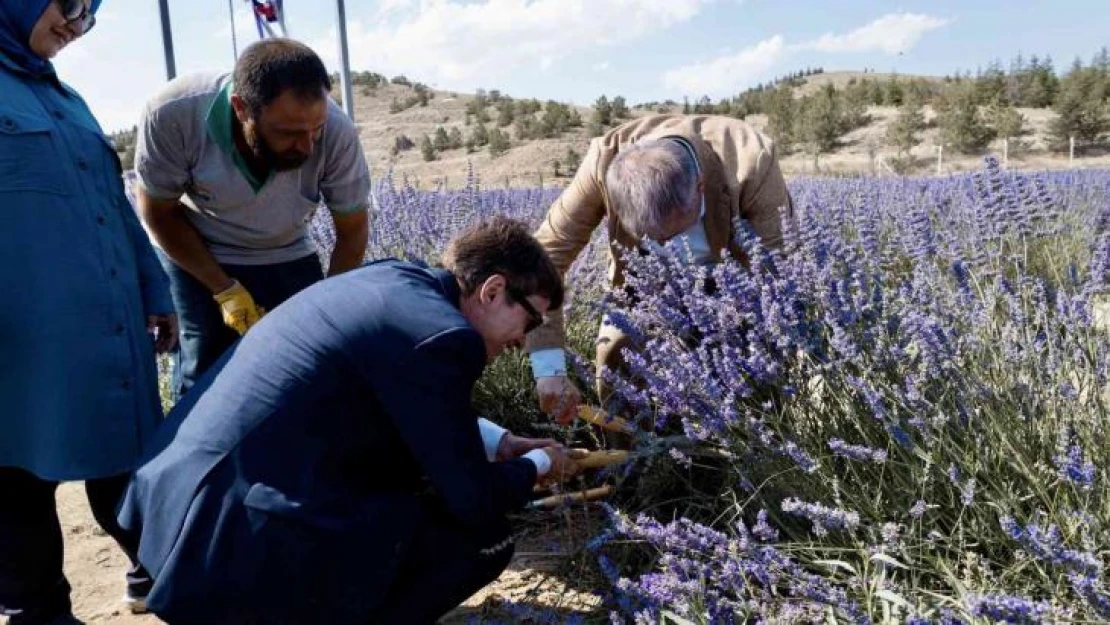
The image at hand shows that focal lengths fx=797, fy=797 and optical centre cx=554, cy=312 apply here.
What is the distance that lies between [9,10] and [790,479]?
2104 millimetres

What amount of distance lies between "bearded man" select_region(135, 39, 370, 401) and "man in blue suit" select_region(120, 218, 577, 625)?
68 centimetres

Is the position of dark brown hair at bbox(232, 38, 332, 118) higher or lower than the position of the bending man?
higher

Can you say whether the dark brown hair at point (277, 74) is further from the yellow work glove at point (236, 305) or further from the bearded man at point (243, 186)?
the yellow work glove at point (236, 305)

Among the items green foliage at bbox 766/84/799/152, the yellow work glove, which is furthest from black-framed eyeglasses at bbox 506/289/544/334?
green foliage at bbox 766/84/799/152

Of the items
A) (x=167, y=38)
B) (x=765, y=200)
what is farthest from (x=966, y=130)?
(x=765, y=200)

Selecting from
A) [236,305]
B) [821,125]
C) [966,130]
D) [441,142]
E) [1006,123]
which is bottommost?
[236,305]

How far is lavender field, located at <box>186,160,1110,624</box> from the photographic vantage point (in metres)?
1.40

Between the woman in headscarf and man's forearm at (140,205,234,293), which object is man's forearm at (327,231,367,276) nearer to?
man's forearm at (140,205,234,293)

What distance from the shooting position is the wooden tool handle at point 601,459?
2.00 m

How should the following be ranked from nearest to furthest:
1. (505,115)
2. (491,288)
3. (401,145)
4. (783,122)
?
(491,288), (783,122), (401,145), (505,115)

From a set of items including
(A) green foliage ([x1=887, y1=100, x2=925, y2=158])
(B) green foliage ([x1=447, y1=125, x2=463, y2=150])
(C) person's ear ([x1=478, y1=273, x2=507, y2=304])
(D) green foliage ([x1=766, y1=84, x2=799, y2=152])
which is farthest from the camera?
(B) green foliage ([x1=447, y1=125, x2=463, y2=150])

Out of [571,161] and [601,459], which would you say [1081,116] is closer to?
[571,161]

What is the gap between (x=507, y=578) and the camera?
2.29 m

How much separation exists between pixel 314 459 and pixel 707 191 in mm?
1373
